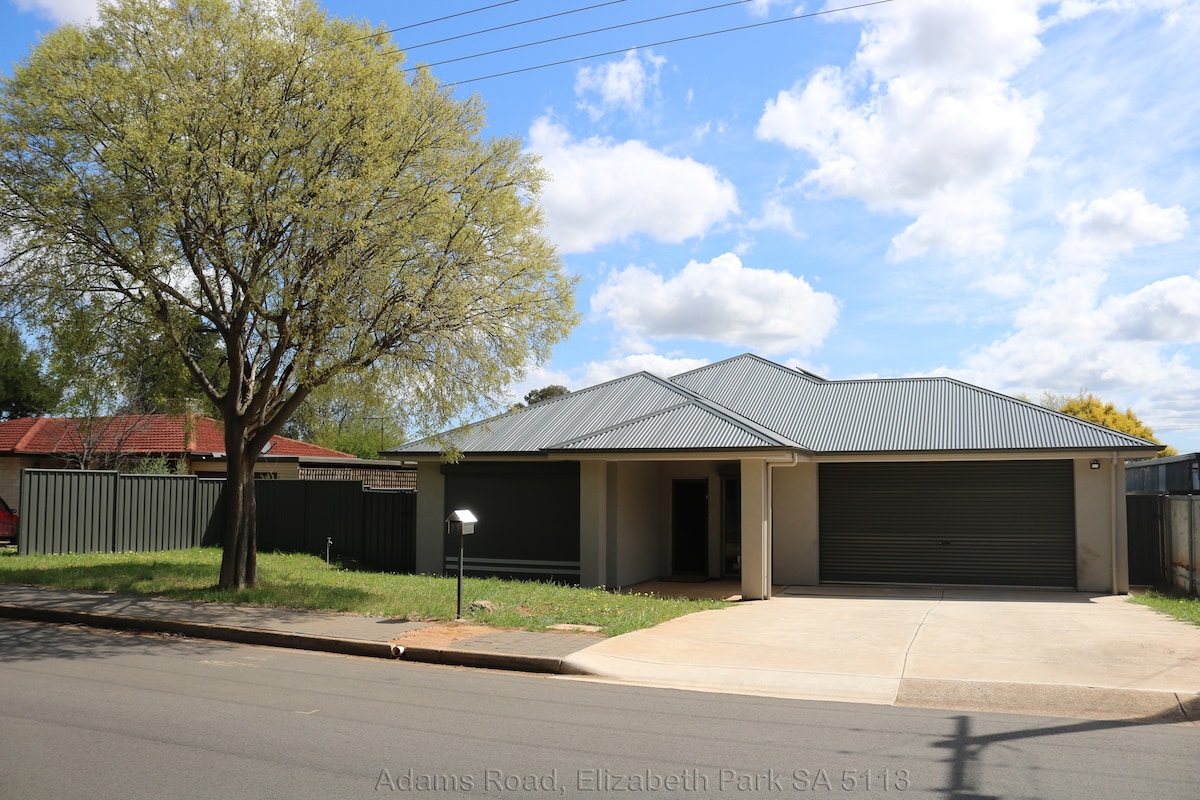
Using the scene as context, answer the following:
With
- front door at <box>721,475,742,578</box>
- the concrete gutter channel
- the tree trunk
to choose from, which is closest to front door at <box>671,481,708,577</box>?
front door at <box>721,475,742,578</box>

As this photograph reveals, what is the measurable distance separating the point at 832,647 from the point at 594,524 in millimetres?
7218

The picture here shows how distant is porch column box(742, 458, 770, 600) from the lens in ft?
55.4

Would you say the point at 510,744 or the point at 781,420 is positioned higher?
the point at 781,420

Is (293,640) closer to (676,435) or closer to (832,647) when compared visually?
(832,647)

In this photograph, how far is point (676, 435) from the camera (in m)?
17.5

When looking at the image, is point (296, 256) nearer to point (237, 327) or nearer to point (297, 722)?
point (237, 327)

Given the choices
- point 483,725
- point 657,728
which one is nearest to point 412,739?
point 483,725

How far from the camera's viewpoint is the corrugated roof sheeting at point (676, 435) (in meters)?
16.7

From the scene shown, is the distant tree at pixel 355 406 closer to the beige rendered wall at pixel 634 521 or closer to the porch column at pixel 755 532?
the beige rendered wall at pixel 634 521

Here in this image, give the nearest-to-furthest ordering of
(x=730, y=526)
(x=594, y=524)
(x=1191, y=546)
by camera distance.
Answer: (x=1191, y=546) → (x=594, y=524) → (x=730, y=526)

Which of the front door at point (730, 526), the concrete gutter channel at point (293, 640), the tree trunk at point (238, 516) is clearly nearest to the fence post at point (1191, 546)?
the front door at point (730, 526)

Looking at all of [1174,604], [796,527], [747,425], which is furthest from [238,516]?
[1174,604]

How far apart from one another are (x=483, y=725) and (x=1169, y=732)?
217 inches

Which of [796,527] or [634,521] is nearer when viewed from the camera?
[634,521]
